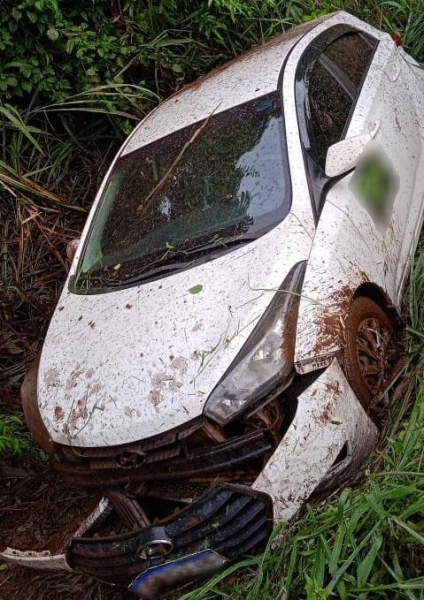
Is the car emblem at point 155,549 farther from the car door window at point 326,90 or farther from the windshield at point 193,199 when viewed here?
the car door window at point 326,90

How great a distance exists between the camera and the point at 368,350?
299 cm

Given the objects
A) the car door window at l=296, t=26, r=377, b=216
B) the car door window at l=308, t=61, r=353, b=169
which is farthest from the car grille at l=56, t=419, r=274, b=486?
the car door window at l=308, t=61, r=353, b=169

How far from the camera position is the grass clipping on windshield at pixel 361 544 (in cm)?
224

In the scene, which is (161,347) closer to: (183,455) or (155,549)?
(183,455)

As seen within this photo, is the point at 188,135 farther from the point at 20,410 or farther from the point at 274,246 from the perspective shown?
the point at 20,410

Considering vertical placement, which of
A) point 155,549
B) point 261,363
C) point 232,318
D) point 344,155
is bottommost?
point 155,549

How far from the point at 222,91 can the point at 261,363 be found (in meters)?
1.73

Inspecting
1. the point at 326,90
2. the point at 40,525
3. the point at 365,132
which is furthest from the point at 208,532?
the point at 326,90

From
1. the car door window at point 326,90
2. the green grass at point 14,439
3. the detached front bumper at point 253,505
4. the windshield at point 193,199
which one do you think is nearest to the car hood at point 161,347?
the windshield at point 193,199

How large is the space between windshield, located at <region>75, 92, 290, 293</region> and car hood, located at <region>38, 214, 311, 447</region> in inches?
5.1

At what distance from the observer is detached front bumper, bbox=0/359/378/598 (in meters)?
2.58

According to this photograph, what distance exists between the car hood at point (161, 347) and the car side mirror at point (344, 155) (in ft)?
1.08

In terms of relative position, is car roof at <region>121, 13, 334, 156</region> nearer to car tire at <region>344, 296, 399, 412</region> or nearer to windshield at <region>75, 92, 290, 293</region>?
windshield at <region>75, 92, 290, 293</region>

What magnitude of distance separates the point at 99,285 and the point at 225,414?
113 cm
